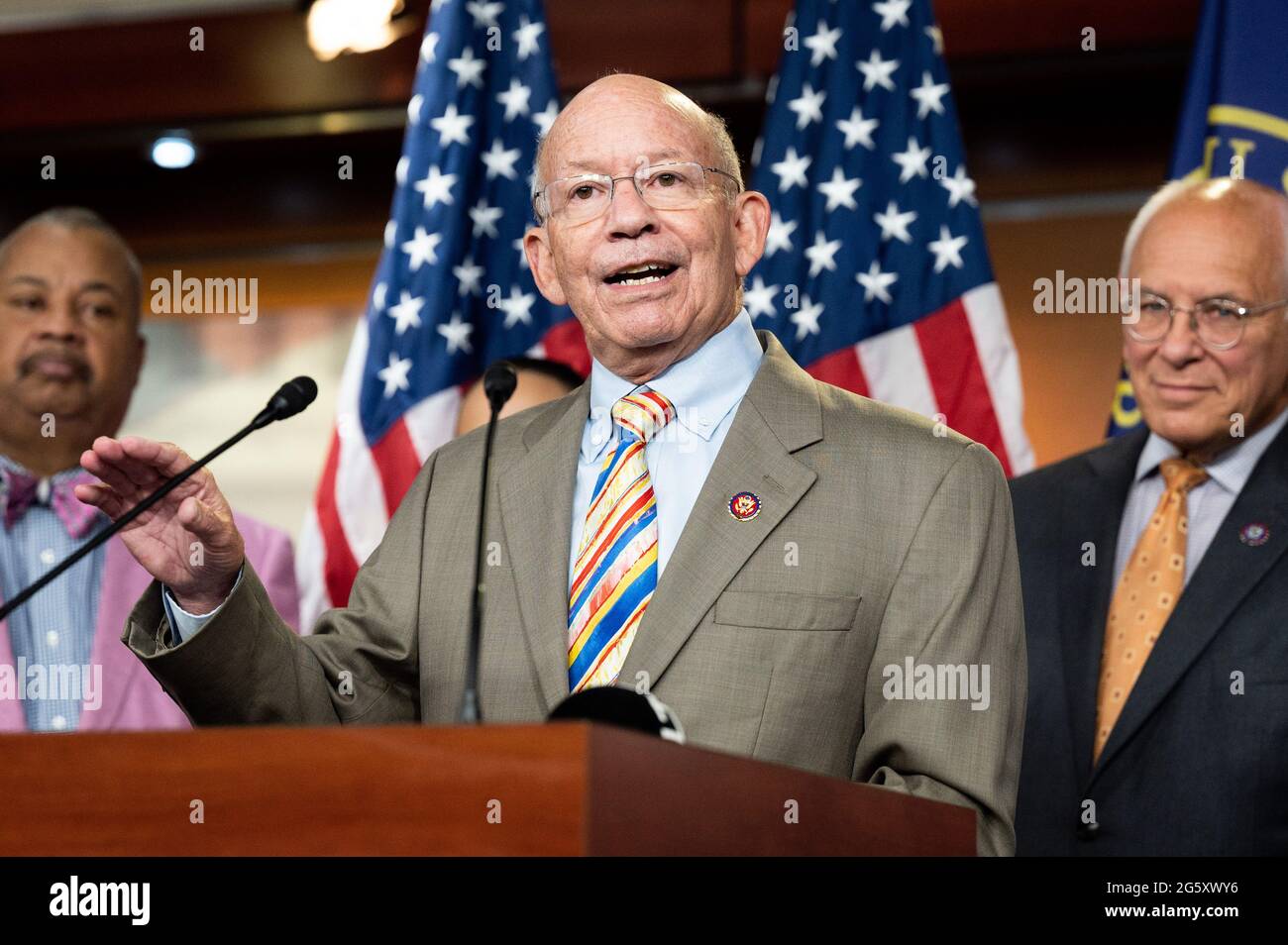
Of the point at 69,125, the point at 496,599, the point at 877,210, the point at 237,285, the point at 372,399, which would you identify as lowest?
the point at 496,599

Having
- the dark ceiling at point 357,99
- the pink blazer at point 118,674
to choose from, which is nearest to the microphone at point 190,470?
the pink blazer at point 118,674

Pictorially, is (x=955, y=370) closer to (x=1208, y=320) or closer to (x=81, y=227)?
(x=1208, y=320)

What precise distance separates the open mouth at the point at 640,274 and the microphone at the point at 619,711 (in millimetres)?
912

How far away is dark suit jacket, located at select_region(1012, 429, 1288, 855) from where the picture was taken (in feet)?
9.63

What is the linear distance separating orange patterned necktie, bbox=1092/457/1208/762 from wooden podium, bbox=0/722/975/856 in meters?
1.69

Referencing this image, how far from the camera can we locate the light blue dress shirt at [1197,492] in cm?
323

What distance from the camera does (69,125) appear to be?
503cm

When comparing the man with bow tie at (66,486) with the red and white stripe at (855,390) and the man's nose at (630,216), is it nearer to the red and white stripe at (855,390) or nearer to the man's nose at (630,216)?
the red and white stripe at (855,390)

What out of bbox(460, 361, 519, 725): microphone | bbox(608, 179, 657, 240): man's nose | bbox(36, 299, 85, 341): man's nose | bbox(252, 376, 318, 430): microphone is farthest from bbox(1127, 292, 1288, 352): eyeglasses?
bbox(36, 299, 85, 341): man's nose

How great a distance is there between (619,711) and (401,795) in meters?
0.26

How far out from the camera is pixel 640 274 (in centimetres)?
238
